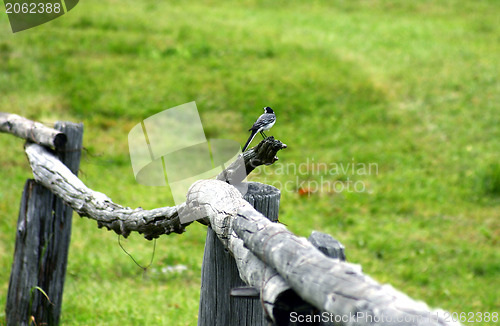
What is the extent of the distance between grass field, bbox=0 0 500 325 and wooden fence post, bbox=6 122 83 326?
18.3 inches

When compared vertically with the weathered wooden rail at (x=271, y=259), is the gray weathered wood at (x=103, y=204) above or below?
above

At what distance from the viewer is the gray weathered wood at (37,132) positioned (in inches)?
177

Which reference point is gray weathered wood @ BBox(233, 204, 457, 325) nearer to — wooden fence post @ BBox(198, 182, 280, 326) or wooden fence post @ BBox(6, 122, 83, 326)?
wooden fence post @ BBox(198, 182, 280, 326)

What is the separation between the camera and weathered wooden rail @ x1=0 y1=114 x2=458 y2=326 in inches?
61.7

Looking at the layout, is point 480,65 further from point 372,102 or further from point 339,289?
point 339,289

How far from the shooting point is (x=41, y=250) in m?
4.75

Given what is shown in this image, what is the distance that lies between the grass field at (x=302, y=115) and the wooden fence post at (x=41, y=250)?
18.3 inches

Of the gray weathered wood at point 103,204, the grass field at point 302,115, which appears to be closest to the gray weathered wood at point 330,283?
the gray weathered wood at point 103,204

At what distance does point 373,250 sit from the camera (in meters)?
8.23

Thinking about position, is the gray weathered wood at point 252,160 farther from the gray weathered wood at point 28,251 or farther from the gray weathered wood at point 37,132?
the gray weathered wood at point 28,251

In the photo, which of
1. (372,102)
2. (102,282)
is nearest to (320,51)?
(372,102)

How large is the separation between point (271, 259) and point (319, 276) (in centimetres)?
32

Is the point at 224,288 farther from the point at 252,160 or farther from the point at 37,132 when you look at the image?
the point at 37,132

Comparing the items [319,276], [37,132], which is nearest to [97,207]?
[37,132]
